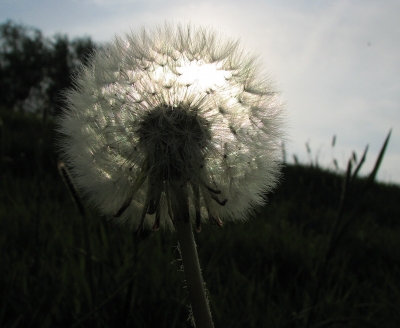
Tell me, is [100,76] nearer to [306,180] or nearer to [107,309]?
[107,309]

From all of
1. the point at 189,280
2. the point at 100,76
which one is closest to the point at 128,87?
the point at 100,76

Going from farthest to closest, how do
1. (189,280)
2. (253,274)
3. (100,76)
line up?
(253,274) < (100,76) < (189,280)

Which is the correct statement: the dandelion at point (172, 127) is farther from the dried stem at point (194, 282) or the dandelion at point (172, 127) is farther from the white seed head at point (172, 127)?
the dried stem at point (194, 282)

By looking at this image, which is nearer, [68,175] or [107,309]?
[68,175]

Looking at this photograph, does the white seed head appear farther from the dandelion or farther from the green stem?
the green stem

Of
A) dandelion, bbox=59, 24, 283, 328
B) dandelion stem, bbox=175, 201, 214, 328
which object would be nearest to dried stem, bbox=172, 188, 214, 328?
dandelion stem, bbox=175, 201, 214, 328
